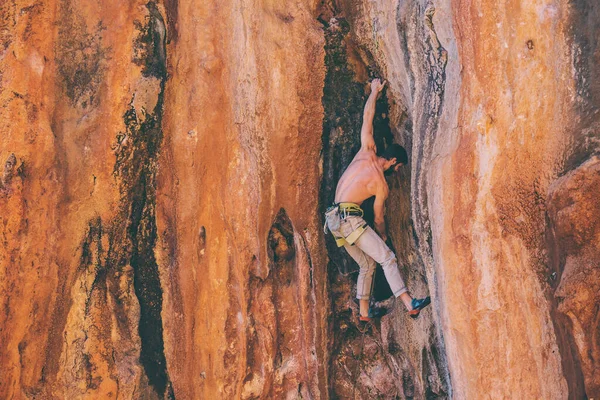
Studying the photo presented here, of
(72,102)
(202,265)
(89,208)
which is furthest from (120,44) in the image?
(202,265)

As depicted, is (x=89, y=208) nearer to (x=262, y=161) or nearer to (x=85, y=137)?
(x=85, y=137)

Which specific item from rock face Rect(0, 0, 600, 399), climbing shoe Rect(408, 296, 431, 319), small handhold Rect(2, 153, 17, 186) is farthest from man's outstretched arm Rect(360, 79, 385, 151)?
small handhold Rect(2, 153, 17, 186)

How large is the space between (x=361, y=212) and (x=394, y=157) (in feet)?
2.07

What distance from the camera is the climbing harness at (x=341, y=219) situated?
6660 mm

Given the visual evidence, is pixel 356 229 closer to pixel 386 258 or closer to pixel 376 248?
pixel 376 248

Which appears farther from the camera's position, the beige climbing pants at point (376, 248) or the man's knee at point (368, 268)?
the man's knee at point (368, 268)

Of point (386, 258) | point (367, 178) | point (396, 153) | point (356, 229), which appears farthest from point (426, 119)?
point (386, 258)

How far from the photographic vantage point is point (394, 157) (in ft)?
22.2

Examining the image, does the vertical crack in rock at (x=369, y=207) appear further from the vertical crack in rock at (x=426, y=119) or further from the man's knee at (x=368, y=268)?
the man's knee at (x=368, y=268)

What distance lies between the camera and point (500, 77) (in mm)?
5730

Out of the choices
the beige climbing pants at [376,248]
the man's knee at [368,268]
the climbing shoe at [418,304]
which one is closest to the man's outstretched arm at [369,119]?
the beige climbing pants at [376,248]

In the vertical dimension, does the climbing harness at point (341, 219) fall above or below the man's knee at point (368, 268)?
above

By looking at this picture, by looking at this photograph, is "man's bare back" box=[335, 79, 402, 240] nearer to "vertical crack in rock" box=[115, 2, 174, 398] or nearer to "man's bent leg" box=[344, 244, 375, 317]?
"man's bent leg" box=[344, 244, 375, 317]

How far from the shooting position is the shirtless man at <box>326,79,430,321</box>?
262 inches
